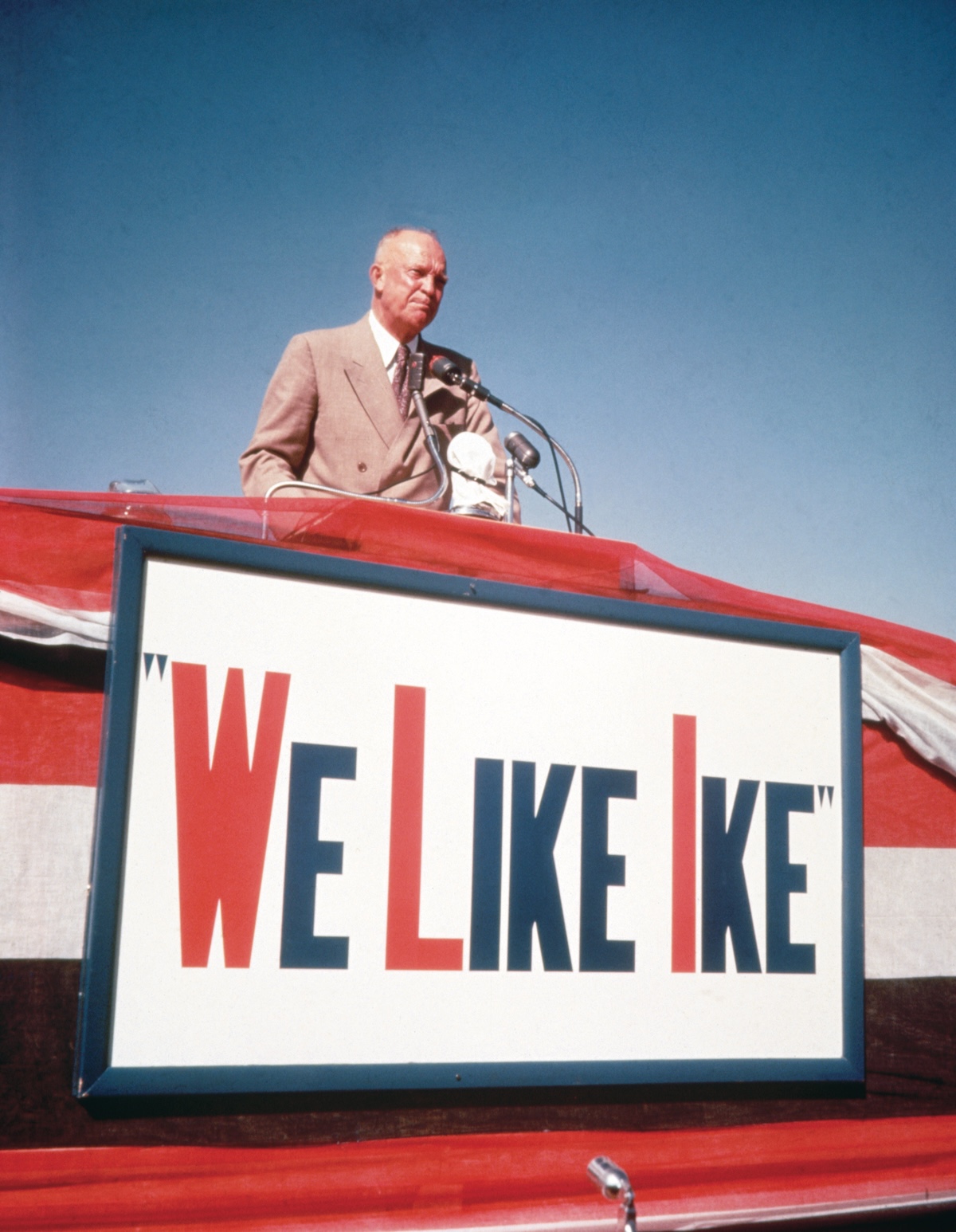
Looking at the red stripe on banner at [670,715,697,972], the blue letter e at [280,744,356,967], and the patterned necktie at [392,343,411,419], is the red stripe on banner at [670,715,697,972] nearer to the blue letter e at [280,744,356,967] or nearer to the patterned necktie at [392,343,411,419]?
the blue letter e at [280,744,356,967]

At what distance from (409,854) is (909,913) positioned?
944 mm

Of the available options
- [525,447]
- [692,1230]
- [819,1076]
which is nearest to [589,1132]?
[692,1230]

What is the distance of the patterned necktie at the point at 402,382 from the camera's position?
2316 mm

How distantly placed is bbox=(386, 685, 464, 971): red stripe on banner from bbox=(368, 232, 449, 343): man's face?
1.24 m

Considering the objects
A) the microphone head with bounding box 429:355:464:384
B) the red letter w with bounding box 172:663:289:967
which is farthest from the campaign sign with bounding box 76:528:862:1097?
the microphone head with bounding box 429:355:464:384

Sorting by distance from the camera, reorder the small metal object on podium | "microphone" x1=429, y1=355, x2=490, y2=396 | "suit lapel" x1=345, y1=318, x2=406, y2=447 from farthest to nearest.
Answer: "suit lapel" x1=345, y1=318, x2=406, y2=447, "microphone" x1=429, y1=355, x2=490, y2=396, the small metal object on podium

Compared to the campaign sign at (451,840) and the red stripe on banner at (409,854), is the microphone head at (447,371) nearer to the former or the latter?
the campaign sign at (451,840)

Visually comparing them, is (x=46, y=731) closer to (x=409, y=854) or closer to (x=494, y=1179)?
(x=409, y=854)

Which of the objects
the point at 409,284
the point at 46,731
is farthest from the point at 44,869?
the point at 409,284

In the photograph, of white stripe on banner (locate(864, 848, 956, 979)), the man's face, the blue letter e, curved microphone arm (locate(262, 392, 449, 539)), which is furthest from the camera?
the man's face

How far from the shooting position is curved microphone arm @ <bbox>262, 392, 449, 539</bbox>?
5.09ft

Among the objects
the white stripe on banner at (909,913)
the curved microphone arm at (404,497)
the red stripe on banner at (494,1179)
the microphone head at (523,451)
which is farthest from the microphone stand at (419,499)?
the white stripe on banner at (909,913)

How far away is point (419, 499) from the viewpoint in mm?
2109

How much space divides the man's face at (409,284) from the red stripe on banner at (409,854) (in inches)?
48.7
